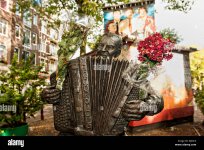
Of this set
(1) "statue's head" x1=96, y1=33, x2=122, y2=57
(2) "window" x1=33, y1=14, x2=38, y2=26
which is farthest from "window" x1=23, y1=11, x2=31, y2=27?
(1) "statue's head" x1=96, y1=33, x2=122, y2=57

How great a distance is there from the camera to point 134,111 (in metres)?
2.12

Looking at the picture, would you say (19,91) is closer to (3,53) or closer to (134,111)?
(134,111)

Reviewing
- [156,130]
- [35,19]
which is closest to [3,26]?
[35,19]

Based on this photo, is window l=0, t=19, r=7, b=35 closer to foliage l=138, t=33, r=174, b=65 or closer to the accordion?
foliage l=138, t=33, r=174, b=65

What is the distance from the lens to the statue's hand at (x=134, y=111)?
6.93 feet

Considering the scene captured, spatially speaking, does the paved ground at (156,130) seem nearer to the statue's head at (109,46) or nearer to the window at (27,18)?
the statue's head at (109,46)

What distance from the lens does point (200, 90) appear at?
28.5 ft

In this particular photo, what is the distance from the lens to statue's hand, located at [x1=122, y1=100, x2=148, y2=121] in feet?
6.93

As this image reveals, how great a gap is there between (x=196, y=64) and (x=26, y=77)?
7699 millimetres

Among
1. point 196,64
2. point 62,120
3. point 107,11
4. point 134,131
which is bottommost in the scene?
point 134,131

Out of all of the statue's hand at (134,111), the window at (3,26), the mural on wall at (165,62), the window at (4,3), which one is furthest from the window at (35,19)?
the statue's hand at (134,111)

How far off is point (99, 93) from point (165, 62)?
715 centimetres
